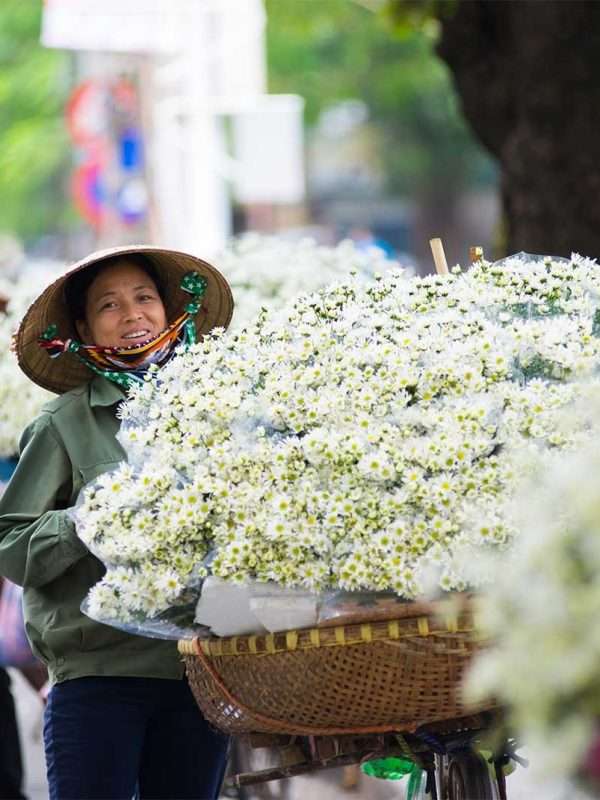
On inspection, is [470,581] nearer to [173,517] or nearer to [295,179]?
[173,517]

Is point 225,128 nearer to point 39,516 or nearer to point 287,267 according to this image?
point 287,267

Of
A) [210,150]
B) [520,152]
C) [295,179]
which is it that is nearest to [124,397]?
[520,152]

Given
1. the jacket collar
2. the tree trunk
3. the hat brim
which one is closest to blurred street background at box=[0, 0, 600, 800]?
the tree trunk

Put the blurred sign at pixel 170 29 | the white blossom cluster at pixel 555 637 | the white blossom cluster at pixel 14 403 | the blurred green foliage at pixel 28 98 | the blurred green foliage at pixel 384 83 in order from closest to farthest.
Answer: the white blossom cluster at pixel 555 637, the white blossom cluster at pixel 14 403, the blurred sign at pixel 170 29, the blurred green foliage at pixel 384 83, the blurred green foliage at pixel 28 98

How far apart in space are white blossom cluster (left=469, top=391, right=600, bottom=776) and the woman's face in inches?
81.3

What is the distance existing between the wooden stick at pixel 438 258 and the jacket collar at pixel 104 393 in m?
0.79

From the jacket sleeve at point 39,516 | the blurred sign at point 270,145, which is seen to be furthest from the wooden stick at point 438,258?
the blurred sign at point 270,145

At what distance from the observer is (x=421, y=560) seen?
2604mm

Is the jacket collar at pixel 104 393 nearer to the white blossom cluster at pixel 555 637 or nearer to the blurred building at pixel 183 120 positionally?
the white blossom cluster at pixel 555 637

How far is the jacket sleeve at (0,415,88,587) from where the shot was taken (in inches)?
129

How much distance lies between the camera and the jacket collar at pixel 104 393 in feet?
11.5

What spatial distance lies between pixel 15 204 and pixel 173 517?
1129 inches

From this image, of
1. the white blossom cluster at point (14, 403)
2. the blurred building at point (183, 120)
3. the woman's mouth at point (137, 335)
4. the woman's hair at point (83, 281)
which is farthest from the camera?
the blurred building at point (183, 120)

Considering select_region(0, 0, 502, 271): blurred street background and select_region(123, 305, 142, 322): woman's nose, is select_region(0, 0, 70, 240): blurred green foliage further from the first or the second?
select_region(123, 305, 142, 322): woman's nose
